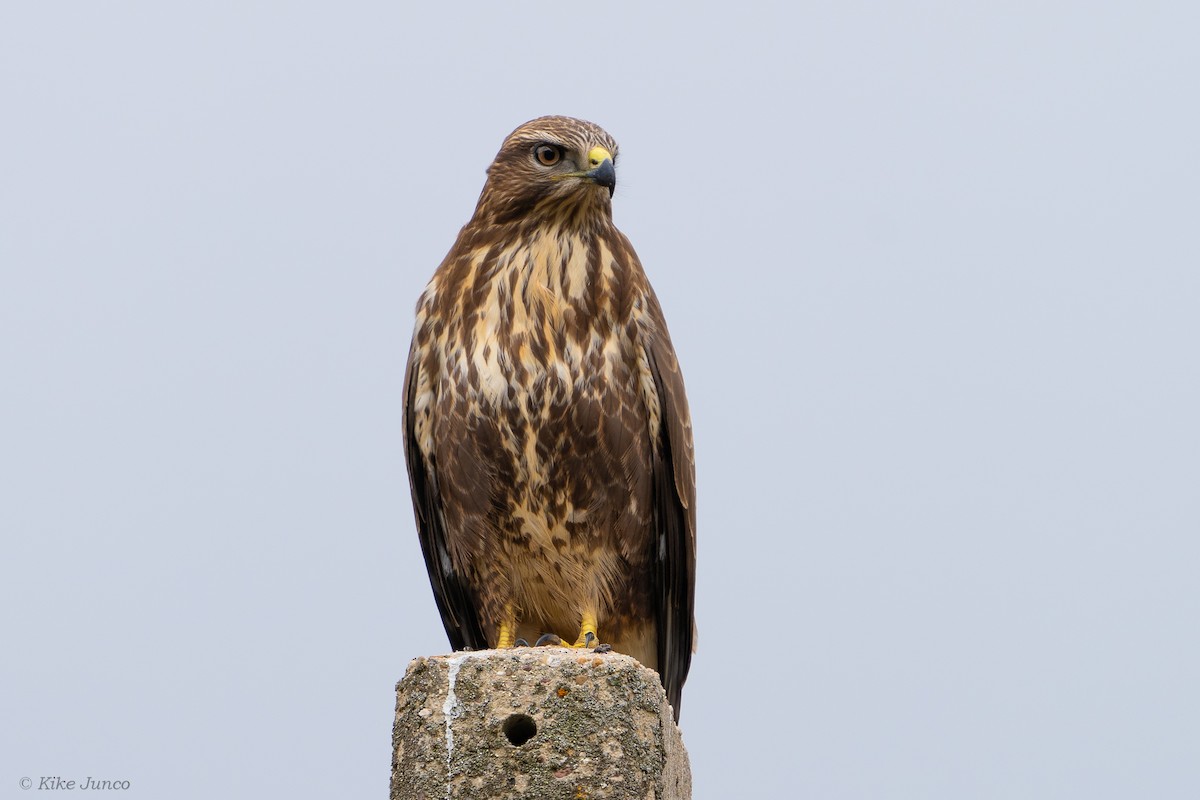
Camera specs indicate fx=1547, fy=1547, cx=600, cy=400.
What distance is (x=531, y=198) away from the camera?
6.30 meters

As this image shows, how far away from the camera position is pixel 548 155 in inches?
247

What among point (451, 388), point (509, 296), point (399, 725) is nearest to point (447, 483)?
point (451, 388)

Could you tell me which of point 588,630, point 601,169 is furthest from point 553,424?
point 601,169

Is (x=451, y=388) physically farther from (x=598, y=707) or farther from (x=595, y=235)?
(x=598, y=707)

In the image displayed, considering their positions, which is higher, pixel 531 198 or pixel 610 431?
pixel 531 198

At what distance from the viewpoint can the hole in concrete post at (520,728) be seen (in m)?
4.51

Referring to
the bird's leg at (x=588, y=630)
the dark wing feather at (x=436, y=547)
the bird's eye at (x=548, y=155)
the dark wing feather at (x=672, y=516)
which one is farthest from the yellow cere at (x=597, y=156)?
the bird's leg at (x=588, y=630)

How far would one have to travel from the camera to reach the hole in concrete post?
451 centimetres

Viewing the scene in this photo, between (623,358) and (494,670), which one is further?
(623,358)

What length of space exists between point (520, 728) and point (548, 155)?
2.62 m

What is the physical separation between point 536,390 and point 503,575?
31.0 inches

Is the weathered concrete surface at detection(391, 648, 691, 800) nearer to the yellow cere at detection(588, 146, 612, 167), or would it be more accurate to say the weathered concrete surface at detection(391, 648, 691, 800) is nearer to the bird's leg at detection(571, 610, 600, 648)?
the bird's leg at detection(571, 610, 600, 648)

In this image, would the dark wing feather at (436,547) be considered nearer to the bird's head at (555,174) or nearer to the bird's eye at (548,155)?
the bird's head at (555,174)

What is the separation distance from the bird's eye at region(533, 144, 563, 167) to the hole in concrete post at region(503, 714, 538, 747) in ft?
8.44
